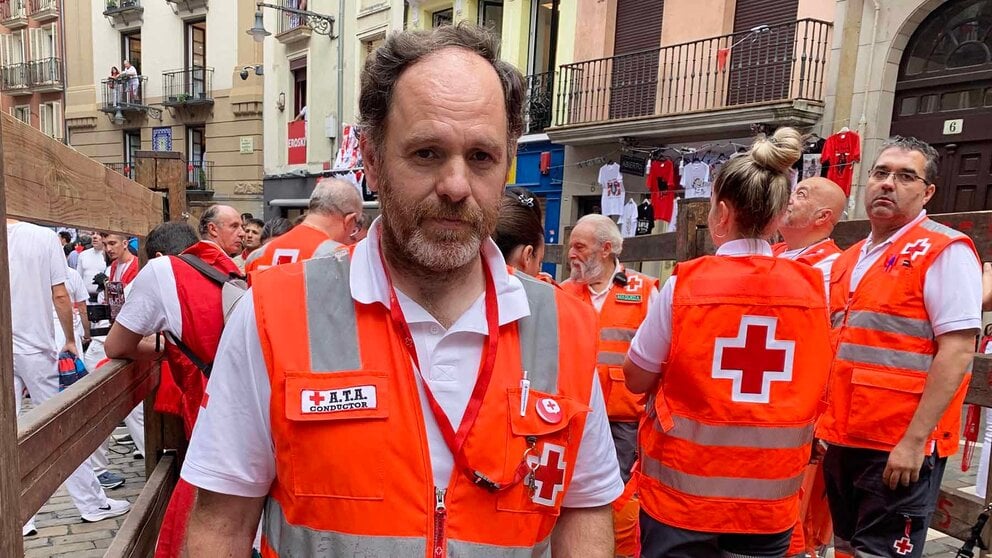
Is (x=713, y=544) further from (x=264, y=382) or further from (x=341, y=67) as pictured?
(x=341, y=67)

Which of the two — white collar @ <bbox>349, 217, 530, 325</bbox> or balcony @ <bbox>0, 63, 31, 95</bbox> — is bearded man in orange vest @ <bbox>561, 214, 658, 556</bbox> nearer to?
white collar @ <bbox>349, 217, 530, 325</bbox>

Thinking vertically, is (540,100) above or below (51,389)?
above

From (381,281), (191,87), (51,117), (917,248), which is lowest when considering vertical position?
(381,281)

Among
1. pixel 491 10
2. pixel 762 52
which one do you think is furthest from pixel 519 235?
pixel 491 10

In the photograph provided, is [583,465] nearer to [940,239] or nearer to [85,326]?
[940,239]

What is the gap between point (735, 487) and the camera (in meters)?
2.43

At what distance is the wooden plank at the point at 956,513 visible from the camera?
3047 millimetres

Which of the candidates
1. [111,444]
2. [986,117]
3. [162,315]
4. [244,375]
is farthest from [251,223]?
[986,117]

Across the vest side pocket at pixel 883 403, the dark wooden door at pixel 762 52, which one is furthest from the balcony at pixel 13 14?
the vest side pocket at pixel 883 403

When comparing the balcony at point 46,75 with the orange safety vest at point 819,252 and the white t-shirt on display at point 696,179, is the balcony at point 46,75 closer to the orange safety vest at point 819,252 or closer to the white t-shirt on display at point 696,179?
the white t-shirt on display at point 696,179

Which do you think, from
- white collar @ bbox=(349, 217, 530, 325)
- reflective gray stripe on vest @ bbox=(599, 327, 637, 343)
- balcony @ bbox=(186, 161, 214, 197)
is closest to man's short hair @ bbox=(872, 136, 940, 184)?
reflective gray stripe on vest @ bbox=(599, 327, 637, 343)

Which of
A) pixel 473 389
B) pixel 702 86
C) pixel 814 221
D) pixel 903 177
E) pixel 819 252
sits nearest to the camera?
pixel 473 389

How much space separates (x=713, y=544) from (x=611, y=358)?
60.0 inches

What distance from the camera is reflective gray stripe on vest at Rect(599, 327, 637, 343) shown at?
12.9 feet
